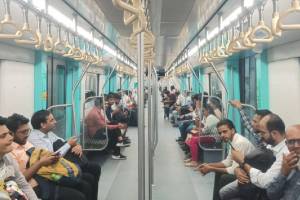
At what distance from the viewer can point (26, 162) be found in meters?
2.63

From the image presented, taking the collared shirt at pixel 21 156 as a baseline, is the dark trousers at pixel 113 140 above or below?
below

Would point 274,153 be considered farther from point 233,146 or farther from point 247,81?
point 247,81

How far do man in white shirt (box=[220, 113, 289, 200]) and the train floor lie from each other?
1307 millimetres

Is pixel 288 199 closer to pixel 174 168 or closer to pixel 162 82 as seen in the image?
pixel 174 168

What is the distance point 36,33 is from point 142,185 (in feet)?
6.27

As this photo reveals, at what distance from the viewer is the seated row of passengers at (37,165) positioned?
A: 2141 millimetres

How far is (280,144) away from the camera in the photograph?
2.57 metres

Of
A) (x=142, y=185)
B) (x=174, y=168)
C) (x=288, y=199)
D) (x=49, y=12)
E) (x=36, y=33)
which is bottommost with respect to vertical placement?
(x=174, y=168)

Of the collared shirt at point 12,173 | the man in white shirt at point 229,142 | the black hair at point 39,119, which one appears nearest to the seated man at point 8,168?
the collared shirt at point 12,173

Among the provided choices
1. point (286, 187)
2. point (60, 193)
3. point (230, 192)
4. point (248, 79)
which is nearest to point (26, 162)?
point (60, 193)

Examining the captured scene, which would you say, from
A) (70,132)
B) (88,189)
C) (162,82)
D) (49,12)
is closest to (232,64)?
(70,132)

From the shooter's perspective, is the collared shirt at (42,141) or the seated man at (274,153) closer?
the seated man at (274,153)

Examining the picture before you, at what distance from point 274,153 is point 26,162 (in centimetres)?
188

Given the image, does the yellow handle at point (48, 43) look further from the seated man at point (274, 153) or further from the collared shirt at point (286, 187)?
the collared shirt at point (286, 187)
